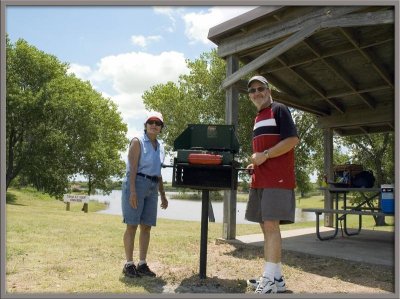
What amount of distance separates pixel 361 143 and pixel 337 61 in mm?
11400

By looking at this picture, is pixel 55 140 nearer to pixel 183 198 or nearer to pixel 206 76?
pixel 206 76

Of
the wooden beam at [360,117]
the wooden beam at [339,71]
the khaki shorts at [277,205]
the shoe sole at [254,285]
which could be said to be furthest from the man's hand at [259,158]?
the wooden beam at [360,117]

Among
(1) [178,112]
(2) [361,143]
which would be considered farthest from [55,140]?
(2) [361,143]

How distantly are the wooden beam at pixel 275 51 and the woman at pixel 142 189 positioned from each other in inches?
95.5

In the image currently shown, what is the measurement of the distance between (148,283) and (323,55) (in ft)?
17.8

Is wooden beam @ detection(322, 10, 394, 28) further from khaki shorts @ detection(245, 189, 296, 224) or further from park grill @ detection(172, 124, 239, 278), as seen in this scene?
khaki shorts @ detection(245, 189, 296, 224)

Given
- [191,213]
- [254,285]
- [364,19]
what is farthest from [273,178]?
[191,213]

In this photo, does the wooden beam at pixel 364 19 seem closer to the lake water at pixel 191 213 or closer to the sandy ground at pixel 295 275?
the sandy ground at pixel 295 275

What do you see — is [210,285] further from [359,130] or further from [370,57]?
[359,130]

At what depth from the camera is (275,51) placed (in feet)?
20.9

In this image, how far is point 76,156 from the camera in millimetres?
31500

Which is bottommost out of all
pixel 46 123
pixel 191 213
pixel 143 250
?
pixel 191 213

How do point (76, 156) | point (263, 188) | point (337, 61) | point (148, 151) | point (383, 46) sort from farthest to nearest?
1. point (76, 156)
2. point (337, 61)
3. point (383, 46)
4. point (148, 151)
5. point (263, 188)

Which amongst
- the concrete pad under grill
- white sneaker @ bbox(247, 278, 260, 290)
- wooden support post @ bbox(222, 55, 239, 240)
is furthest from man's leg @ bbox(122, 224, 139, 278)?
wooden support post @ bbox(222, 55, 239, 240)
